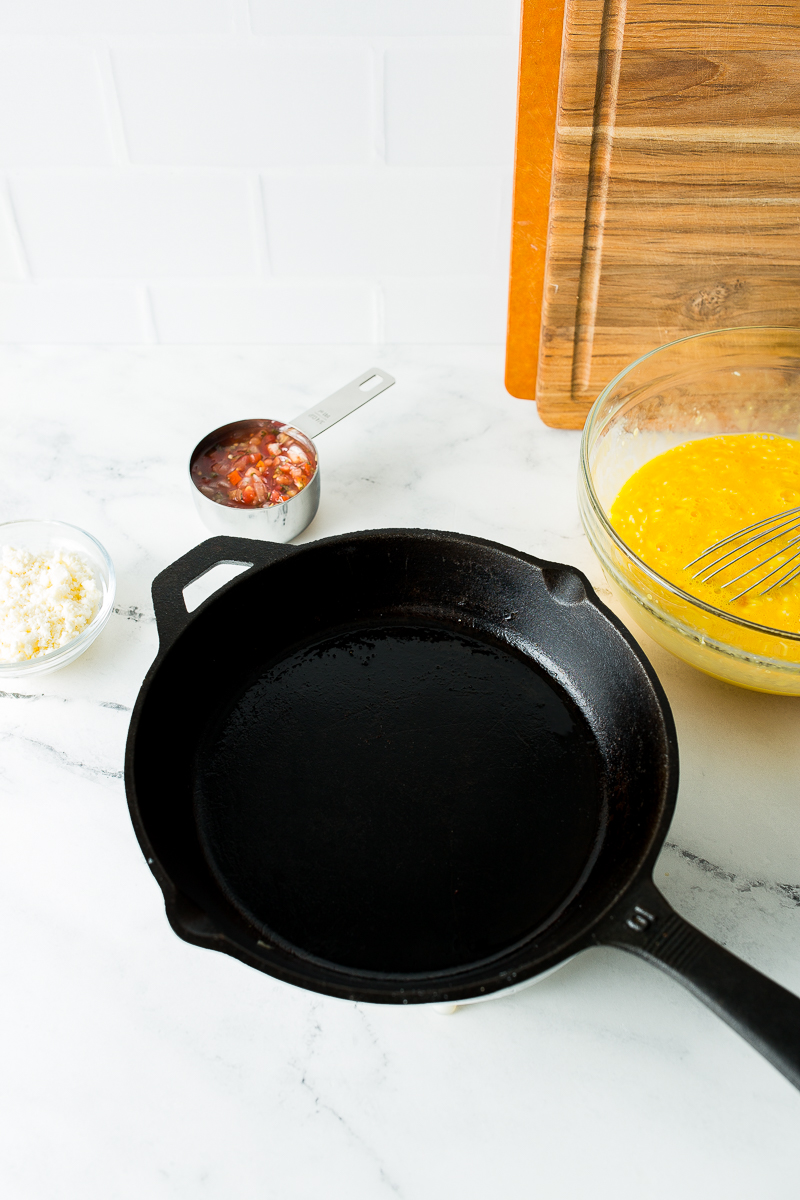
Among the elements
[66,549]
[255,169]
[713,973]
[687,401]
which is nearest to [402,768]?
[713,973]

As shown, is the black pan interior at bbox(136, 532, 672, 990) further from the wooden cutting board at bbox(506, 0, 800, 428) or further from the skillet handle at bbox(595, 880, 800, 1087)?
the wooden cutting board at bbox(506, 0, 800, 428)

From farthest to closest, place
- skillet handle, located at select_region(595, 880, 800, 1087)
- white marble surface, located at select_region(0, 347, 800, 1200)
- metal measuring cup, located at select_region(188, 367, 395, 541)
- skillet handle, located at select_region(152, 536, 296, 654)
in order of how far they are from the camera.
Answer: metal measuring cup, located at select_region(188, 367, 395, 541) < skillet handle, located at select_region(152, 536, 296, 654) < white marble surface, located at select_region(0, 347, 800, 1200) < skillet handle, located at select_region(595, 880, 800, 1087)

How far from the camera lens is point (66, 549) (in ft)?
3.00

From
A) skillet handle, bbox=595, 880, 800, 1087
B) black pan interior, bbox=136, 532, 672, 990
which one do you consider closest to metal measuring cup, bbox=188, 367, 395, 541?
black pan interior, bbox=136, 532, 672, 990

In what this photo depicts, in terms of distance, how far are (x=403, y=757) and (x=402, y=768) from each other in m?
0.01

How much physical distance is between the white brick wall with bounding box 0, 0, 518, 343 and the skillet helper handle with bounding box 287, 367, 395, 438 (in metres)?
0.22

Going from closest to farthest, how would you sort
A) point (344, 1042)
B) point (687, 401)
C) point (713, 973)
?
point (713, 973), point (344, 1042), point (687, 401)

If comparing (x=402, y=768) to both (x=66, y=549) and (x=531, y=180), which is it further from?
(x=531, y=180)

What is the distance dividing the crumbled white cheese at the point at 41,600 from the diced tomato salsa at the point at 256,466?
0.15 metres

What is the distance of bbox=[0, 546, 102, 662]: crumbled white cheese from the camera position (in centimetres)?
80

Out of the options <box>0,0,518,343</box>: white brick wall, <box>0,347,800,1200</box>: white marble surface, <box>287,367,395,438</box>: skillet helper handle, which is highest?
<box>0,0,518,343</box>: white brick wall

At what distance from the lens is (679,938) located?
0.50 meters

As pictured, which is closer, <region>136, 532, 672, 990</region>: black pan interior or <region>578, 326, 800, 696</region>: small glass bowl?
<region>136, 532, 672, 990</region>: black pan interior

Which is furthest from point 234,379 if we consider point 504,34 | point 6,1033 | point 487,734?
point 6,1033
